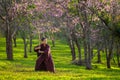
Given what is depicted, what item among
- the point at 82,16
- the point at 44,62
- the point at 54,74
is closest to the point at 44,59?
the point at 44,62

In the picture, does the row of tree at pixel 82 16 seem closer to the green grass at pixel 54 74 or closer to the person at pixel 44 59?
the green grass at pixel 54 74

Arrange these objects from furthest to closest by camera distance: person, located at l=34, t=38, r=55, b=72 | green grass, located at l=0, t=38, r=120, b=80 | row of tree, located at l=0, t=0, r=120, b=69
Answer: row of tree, located at l=0, t=0, r=120, b=69 → person, located at l=34, t=38, r=55, b=72 → green grass, located at l=0, t=38, r=120, b=80

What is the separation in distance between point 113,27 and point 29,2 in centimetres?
1342

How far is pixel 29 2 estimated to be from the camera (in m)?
46.6

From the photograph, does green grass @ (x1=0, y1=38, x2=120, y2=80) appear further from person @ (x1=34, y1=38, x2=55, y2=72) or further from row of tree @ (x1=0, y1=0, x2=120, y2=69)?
row of tree @ (x1=0, y1=0, x2=120, y2=69)

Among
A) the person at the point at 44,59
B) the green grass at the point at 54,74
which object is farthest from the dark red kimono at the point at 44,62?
the green grass at the point at 54,74

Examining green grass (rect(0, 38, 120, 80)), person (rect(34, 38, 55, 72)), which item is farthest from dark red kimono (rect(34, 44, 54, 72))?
green grass (rect(0, 38, 120, 80))

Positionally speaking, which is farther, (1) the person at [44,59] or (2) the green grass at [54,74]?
(1) the person at [44,59]

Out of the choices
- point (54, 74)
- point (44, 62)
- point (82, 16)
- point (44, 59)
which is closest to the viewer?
point (54, 74)

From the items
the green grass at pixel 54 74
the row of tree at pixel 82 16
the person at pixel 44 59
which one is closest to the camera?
the green grass at pixel 54 74

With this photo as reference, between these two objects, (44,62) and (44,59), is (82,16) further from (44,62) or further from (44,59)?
(44,62)

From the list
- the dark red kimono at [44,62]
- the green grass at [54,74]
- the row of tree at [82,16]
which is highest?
the row of tree at [82,16]

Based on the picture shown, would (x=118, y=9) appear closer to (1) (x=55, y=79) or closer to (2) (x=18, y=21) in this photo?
(2) (x=18, y=21)

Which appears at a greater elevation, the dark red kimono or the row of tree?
the row of tree
